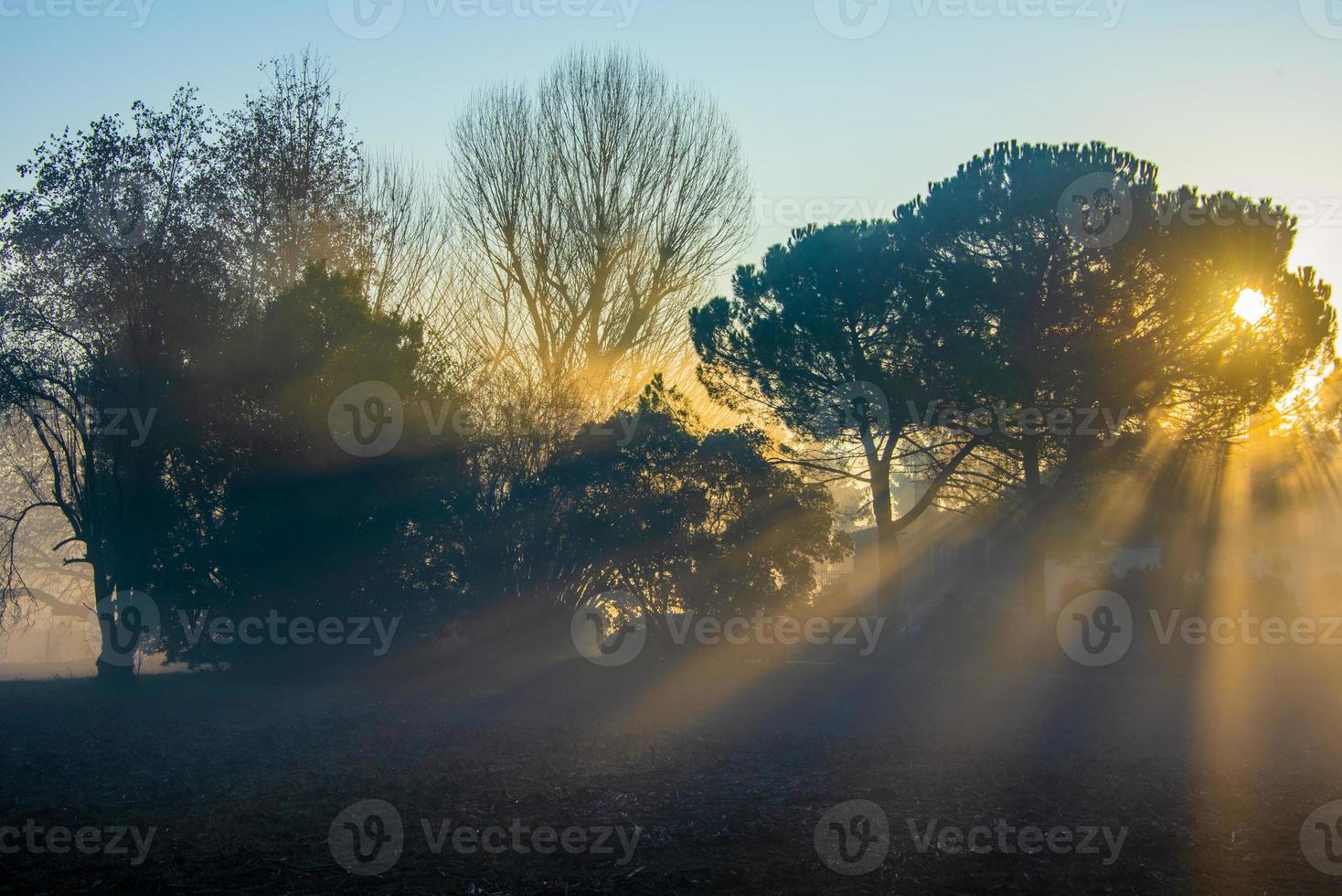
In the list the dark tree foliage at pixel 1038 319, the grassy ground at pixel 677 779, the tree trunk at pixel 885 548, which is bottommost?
the grassy ground at pixel 677 779

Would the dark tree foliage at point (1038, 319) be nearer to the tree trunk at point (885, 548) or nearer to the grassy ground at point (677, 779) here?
the tree trunk at point (885, 548)

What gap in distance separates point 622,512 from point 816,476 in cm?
575

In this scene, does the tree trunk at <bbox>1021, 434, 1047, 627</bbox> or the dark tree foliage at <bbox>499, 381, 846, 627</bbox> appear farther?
the tree trunk at <bbox>1021, 434, 1047, 627</bbox>

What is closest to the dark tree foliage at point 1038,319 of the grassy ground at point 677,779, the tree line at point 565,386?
the tree line at point 565,386

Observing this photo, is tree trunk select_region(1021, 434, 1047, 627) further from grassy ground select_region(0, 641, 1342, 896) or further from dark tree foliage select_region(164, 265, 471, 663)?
dark tree foliage select_region(164, 265, 471, 663)

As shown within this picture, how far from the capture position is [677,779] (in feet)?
34.2

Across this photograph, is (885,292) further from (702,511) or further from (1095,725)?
(1095,725)

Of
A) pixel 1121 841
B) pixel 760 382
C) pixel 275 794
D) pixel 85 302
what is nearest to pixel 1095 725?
pixel 1121 841

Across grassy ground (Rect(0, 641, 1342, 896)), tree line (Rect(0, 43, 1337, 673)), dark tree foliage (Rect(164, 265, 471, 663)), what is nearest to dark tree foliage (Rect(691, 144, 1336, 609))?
tree line (Rect(0, 43, 1337, 673))

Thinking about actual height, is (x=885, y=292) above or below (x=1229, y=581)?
above

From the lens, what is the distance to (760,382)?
25.7m

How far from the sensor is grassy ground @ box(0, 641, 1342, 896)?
6984 mm

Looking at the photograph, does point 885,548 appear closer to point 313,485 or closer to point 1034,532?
point 1034,532

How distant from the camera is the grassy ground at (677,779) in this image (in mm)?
6984
